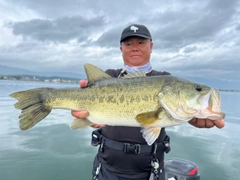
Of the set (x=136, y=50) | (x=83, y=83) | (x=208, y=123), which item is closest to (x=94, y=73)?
(x=83, y=83)

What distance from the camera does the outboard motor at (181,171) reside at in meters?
4.43

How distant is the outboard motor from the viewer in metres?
4.43

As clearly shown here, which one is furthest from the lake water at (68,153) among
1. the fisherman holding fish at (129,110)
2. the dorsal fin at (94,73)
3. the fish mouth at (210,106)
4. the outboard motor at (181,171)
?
the fish mouth at (210,106)

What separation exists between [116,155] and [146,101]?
1.08 m

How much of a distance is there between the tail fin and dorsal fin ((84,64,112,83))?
0.79 meters

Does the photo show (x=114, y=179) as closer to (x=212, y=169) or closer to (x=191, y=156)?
(x=212, y=169)

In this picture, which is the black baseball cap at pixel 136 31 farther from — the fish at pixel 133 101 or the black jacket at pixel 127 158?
the black jacket at pixel 127 158

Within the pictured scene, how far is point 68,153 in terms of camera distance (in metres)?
8.09

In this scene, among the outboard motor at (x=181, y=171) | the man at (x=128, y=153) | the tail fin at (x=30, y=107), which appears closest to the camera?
the tail fin at (x=30, y=107)

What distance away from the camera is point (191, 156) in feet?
27.3

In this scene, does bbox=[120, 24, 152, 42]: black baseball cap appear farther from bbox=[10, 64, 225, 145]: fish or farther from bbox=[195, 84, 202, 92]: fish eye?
bbox=[195, 84, 202, 92]: fish eye

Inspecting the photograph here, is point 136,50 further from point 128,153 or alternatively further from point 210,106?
point 128,153

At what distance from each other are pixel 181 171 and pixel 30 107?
3419 mm

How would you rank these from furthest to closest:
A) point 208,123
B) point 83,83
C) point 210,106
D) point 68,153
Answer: point 68,153 < point 83,83 < point 208,123 < point 210,106
